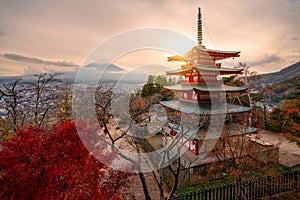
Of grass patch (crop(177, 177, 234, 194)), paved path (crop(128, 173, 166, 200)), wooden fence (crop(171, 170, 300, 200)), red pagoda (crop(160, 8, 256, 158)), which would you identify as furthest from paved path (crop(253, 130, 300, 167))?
paved path (crop(128, 173, 166, 200))

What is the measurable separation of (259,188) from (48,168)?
7.47 meters

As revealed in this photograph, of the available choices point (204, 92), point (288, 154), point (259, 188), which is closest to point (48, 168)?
point (259, 188)

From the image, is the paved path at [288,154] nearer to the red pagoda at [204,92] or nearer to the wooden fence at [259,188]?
the red pagoda at [204,92]

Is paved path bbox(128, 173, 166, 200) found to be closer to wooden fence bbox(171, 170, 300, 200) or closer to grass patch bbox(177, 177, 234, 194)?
grass patch bbox(177, 177, 234, 194)

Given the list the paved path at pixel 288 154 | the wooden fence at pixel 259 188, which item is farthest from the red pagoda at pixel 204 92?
the wooden fence at pixel 259 188

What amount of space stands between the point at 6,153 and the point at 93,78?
9.17ft

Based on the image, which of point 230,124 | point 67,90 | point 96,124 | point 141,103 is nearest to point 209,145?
point 230,124

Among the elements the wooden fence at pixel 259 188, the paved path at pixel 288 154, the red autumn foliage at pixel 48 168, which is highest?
the red autumn foliage at pixel 48 168

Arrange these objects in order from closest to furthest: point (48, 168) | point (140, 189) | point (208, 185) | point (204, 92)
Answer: point (48, 168) < point (140, 189) < point (208, 185) < point (204, 92)

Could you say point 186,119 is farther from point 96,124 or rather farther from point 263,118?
point 263,118

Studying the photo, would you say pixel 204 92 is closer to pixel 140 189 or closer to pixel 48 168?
pixel 140 189

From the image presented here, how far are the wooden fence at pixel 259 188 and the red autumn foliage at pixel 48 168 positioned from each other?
3.90m

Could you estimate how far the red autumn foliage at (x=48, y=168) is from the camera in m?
3.32

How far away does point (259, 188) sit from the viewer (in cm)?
615
